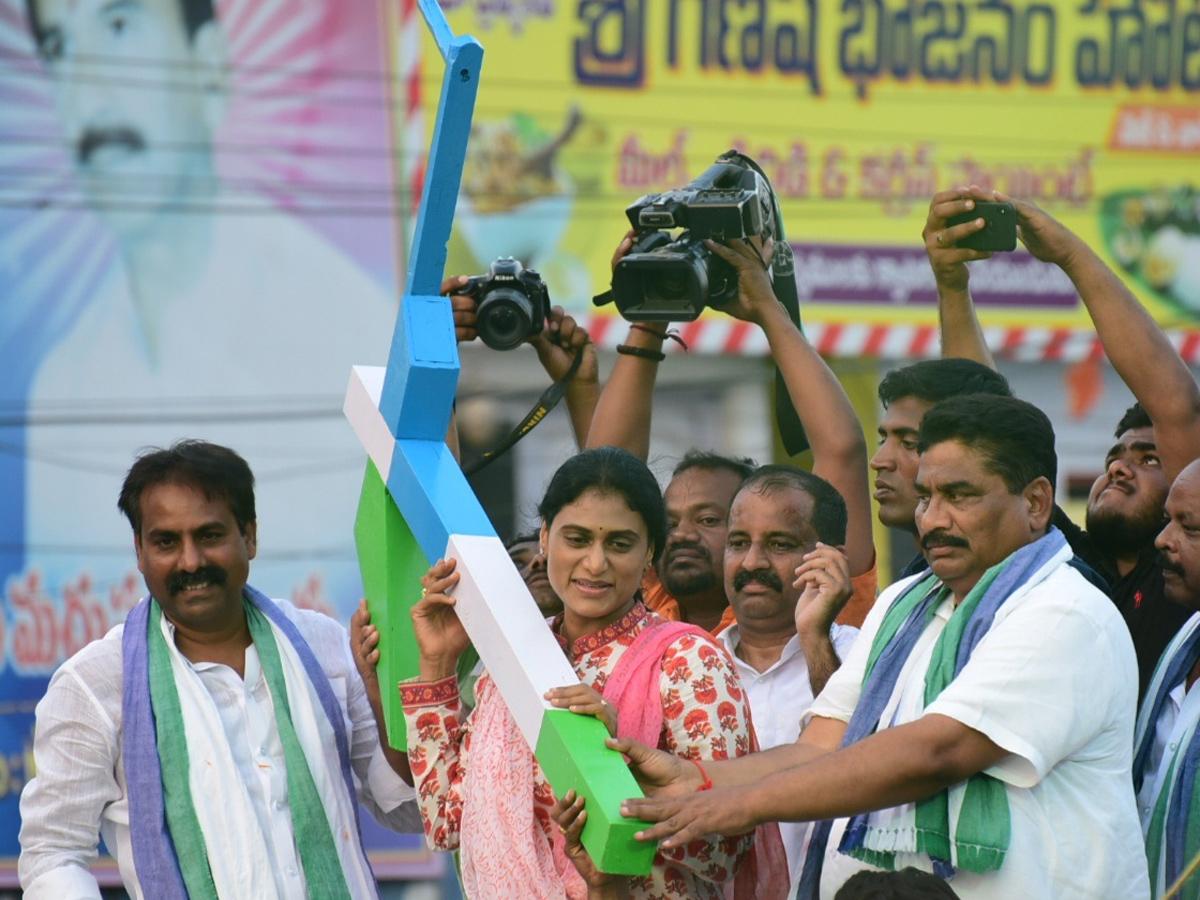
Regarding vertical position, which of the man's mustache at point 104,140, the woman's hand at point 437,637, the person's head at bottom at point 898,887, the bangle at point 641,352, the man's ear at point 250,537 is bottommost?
the person's head at bottom at point 898,887

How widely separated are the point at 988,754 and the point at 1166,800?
66cm

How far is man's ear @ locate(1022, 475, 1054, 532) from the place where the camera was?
2938 mm

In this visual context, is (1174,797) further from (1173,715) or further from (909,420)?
(909,420)

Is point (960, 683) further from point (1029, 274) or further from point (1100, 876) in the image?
point (1029, 274)

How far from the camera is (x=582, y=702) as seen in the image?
276 centimetres

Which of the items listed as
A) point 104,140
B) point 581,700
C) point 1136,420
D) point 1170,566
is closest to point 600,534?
point 581,700

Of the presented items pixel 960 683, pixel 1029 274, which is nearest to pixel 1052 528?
pixel 960 683

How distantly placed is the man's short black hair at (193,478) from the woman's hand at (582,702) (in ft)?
3.23

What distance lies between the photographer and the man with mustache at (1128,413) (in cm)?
359

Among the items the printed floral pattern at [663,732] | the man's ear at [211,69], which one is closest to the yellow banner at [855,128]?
the man's ear at [211,69]

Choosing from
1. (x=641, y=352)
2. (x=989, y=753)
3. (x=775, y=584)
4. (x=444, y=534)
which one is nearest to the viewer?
(x=989, y=753)

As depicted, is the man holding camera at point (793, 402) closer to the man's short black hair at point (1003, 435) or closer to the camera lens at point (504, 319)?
the camera lens at point (504, 319)

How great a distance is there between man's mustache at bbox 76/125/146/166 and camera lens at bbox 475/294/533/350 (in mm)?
3764

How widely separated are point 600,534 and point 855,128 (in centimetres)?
525
